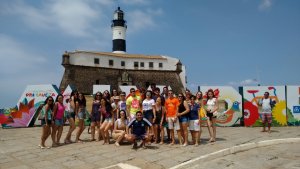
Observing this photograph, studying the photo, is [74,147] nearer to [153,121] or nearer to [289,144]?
[153,121]

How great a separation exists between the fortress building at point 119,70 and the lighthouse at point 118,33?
1161 mm

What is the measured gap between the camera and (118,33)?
50.9m

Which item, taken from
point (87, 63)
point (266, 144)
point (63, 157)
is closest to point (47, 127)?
point (63, 157)

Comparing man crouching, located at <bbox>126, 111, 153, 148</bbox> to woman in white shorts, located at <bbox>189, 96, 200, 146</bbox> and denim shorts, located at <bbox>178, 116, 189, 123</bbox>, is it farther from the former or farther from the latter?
woman in white shorts, located at <bbox>189, 96, 200, 146</bbox>

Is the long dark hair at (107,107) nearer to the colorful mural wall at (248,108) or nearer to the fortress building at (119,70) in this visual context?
the colorful mural wall at (248,108)

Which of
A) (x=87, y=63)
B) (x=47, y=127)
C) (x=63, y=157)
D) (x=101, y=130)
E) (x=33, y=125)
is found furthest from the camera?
(x=87, y=63)

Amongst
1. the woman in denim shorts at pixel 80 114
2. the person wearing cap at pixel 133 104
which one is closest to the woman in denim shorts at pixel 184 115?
the person wearing cap at pixel 133 104

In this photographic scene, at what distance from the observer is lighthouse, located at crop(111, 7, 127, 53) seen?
50281mm

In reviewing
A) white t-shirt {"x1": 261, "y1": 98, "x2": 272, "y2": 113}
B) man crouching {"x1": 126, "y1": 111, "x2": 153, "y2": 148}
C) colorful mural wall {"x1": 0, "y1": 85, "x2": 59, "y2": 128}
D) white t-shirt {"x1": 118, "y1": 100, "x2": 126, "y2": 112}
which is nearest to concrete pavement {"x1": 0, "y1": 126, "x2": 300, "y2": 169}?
man crouching {"x1": 126, "y1": 111, "x2": 153, "y2": 148}

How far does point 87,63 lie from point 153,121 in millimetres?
35606

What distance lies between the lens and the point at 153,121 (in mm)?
7738

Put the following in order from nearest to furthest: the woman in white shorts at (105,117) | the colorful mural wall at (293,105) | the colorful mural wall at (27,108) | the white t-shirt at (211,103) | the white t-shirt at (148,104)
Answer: the white t-shirt at (148,104) < the woman in white shorts at (105,117) < the white t-shirt at (211,103) < the colorful mural wall at (293,105) < the colorful mural wall at (27,108)

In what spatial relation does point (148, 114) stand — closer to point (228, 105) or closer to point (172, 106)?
point (172, 106)

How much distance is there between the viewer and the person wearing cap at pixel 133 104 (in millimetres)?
8039
